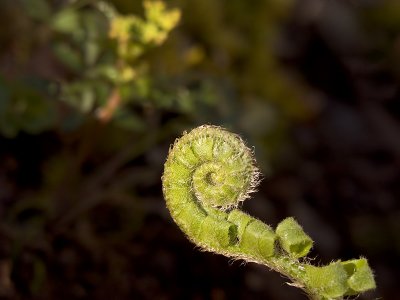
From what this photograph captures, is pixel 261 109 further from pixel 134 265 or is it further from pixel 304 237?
pixel 304 237

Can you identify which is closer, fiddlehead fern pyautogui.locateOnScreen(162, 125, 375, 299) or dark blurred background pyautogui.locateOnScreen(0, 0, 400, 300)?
fiddlehead fern pyautogui.locateOnScreen(162, 125, 375, 299)

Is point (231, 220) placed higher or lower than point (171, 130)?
lower

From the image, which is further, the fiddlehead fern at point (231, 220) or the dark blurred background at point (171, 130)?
the dark blurred background at point (171, 130)

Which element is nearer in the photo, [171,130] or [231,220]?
[231,220]

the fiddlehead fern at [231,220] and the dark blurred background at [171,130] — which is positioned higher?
the dark blurred background at [171,130]
